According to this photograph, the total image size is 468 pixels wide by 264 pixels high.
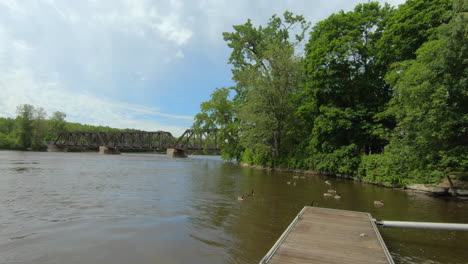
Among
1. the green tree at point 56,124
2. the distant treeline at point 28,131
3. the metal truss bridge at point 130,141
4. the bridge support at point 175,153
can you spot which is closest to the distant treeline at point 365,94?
the bridge support at point 175,153

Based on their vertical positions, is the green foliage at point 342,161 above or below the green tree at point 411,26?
below

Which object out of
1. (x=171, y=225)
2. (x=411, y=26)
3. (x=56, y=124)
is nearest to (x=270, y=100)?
(x=411, y=26)

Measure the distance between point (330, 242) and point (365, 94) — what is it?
2633cm

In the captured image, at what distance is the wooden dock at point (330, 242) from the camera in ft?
18.1

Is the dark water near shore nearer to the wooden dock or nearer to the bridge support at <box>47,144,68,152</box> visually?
the wooden dock

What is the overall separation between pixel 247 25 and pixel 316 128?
22.9 meters

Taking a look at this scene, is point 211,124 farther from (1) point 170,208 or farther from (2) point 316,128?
(1) point 170,208

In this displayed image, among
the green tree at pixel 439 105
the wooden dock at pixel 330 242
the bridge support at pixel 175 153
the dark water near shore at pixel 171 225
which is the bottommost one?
the dark water near shore at pixel 171 225

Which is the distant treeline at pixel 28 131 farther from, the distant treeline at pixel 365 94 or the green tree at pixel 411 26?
the green tree at pixel 411 26

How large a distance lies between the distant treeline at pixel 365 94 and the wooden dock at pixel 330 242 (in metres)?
10.8

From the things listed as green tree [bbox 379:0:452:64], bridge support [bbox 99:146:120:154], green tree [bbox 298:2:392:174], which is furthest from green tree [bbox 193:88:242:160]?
bridge support [bbox 99:146:120:154]

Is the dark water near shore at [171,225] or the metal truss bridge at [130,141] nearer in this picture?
the dark water near shore at [171,225]

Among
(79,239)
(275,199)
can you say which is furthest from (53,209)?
(275,199)

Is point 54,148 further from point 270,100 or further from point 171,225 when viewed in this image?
point 171,225
